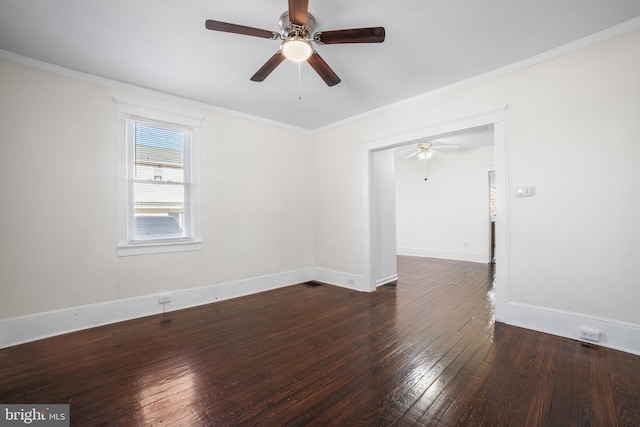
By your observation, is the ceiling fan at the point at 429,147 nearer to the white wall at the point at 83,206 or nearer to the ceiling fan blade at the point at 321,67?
the white wall at the point at 83,206

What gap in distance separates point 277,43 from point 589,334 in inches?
160

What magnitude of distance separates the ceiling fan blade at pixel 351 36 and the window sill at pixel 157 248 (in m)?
3.05

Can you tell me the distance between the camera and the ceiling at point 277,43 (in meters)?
2.10

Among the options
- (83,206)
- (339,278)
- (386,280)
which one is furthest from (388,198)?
(83,206)

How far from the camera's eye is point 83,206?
3.01 metres

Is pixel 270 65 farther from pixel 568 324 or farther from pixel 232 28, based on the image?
pixel 568 324

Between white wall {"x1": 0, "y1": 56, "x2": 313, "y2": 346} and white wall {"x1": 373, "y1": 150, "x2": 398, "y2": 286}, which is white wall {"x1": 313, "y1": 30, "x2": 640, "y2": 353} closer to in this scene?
white wall {"x1": 373, "y1": 150, "x2": 398, "y2": 286}

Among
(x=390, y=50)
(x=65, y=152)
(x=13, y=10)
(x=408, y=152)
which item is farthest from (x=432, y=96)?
(x=65, y=152)

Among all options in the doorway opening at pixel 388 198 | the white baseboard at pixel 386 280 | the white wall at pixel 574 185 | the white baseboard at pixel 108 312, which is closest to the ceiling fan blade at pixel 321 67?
the doorway opening at pixel 388 198

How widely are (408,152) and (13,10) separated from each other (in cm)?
686

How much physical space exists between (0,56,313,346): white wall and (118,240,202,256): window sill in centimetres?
8

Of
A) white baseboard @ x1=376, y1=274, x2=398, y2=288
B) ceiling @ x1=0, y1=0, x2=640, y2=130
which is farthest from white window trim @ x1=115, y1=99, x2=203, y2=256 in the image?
white baseboard @ x1=376, y1=274, x2=398, y2=288

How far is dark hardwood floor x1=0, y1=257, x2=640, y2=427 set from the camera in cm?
165

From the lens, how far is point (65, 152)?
2.91m
